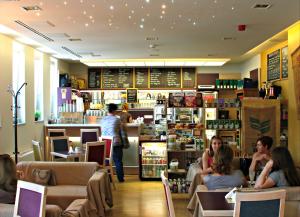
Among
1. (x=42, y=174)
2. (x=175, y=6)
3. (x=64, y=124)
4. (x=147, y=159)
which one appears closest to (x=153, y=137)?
(x=147, y=159)

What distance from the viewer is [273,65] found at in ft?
31.1

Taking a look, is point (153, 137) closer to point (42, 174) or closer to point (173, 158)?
point (173, 158)

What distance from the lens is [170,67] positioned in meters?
12.4

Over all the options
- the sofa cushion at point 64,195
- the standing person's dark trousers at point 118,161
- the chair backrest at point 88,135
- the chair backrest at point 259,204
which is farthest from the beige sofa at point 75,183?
the chair backrest at point 259,204

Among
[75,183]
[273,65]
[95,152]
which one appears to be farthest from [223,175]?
[273,65]

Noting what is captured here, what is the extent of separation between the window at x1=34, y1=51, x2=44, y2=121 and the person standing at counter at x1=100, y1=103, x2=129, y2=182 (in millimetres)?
2280

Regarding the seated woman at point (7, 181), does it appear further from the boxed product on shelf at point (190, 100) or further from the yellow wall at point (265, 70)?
the yellow wall at point (265, 70)

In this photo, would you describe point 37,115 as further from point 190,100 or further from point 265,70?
point 265,70

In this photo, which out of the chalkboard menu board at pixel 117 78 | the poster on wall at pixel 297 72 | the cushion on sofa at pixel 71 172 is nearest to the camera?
the cushion on sofa at pixel 71 172

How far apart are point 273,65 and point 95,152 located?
5.23 meters

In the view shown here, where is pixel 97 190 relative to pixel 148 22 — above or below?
below

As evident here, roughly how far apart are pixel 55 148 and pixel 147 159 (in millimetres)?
2188

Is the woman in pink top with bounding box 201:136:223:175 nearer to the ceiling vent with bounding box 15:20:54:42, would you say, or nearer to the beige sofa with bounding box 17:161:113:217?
the beige sofa with bounding box 17:161:113:217

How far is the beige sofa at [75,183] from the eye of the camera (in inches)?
203
